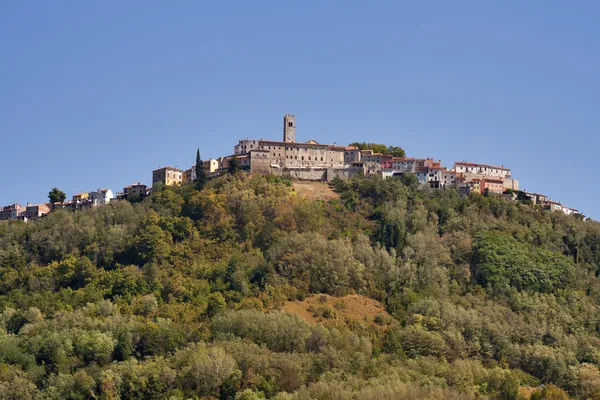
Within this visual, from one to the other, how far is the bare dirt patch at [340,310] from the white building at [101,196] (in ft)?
135

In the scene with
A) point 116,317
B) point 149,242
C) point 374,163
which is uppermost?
point 374,163

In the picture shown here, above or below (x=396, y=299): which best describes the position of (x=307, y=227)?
above

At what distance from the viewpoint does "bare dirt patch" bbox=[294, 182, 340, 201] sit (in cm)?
10110

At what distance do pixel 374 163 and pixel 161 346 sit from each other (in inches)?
1977

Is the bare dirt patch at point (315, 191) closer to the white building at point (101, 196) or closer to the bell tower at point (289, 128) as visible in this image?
the bell tower at point (289, 128)

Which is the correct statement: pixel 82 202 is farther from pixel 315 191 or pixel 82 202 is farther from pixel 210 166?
pixel 315 191

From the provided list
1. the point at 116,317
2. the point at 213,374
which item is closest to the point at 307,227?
the point at 116,317

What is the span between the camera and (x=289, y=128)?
118000 millimetres

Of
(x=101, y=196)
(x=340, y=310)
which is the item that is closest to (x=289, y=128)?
(x=101, y=196)

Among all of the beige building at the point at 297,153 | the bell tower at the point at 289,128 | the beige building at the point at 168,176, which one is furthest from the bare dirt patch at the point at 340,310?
the bell tower at the point at 289,128

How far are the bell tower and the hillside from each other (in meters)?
14.7

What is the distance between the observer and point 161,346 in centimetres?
7081

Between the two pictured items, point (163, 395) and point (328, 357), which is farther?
point (328, 357)

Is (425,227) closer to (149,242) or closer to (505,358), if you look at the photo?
(505,358)
